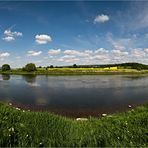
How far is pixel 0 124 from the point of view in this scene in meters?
5.66

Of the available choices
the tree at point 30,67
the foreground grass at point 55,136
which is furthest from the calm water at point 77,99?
the tree at point 30,67

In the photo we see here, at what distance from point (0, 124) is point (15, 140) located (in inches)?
34.4

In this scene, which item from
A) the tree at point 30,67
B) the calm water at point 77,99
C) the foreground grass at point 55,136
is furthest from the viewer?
the tree at point 30,67

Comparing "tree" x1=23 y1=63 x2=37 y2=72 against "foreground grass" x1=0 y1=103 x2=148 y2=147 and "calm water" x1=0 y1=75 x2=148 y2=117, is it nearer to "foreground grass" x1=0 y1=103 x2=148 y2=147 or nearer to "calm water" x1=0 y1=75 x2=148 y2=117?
"calm water" x1=0 y1=75 x2=148 y2=117

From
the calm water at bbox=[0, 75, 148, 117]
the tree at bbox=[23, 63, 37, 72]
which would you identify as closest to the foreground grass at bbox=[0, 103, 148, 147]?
the calm water at bbox=[0, 75, 148, 117]

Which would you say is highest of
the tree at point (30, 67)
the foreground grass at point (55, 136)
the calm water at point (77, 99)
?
the tree at point (30, 67)

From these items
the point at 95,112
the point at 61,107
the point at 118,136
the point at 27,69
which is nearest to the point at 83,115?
the point at 95,112

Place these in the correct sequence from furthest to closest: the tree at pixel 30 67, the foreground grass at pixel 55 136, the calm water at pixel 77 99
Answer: the tree at pixel 30 67
the calm water at pixel 77 99
the foreground grass at pixel 55 136

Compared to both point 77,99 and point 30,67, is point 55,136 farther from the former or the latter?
point 30,67

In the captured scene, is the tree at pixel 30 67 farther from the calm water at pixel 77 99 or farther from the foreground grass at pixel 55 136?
the foreground grass at pixel 55 136

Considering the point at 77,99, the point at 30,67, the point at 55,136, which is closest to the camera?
the point at 55,136

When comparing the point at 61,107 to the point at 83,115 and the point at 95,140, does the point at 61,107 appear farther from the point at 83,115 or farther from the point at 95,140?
the point at 95,140

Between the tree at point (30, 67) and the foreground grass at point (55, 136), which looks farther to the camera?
the tree at point (30, 67)

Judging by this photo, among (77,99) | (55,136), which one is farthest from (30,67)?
(55,136)
